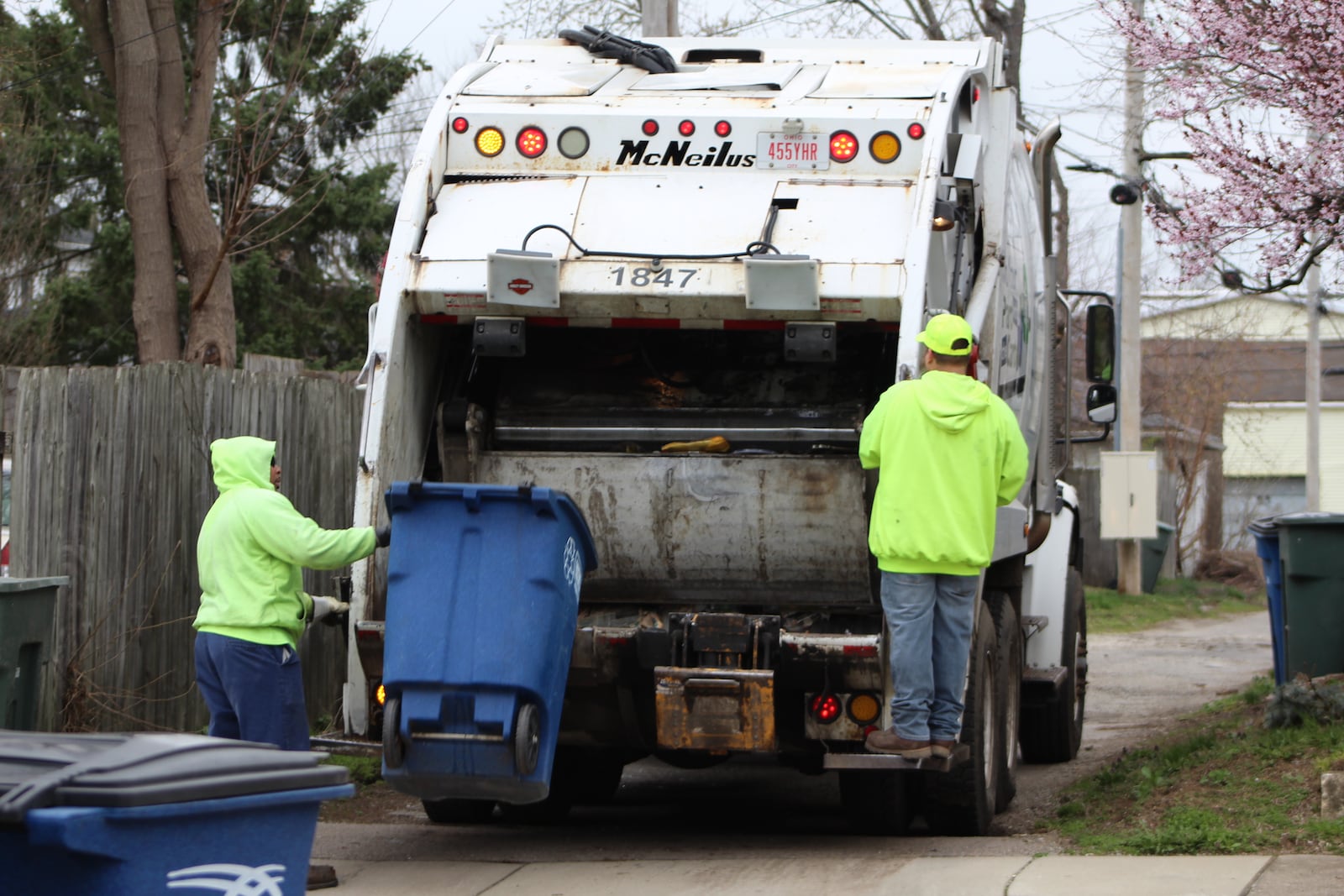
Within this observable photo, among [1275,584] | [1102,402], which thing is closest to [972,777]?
[1275,584]

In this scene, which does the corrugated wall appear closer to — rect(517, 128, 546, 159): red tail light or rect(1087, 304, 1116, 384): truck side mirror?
rect(1087, 304, 1116, 384): truck side mirror

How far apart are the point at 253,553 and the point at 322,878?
104 cm

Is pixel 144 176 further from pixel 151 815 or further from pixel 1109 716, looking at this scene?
pixel 151 815

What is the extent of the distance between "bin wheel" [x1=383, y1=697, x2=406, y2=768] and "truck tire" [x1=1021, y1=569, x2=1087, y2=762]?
3.83m

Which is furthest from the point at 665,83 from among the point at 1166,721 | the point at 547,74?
the point at 1166,721

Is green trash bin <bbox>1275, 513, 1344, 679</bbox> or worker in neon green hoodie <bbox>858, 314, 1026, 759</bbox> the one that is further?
green trash bin <bbox>1275, 513, 1344, 679</bbox>

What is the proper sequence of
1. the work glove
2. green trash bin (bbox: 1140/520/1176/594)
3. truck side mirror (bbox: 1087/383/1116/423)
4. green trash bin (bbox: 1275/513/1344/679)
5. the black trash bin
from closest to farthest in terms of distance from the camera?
1. the black trash bin
2. the work glove
3. green trash bin (bbox: 1275/513/1344/679)
4. truck side mirror (bbox: 1087/383/1116/423)
5. green trash bin (bbox: 1140/520/1176/594)

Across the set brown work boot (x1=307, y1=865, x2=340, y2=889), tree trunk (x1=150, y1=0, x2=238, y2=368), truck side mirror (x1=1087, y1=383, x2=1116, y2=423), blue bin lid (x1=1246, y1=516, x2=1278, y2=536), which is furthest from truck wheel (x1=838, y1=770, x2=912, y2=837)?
tree trunk (x1=150, y1=0, x2=238, y2=368)

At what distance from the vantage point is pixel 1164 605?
62.9 ft

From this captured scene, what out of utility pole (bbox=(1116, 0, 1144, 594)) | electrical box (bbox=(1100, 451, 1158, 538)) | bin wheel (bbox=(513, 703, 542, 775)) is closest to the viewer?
bin wheel (bbox=(513, 703, 542, 775))

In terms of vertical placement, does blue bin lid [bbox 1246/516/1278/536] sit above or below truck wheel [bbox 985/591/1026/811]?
above

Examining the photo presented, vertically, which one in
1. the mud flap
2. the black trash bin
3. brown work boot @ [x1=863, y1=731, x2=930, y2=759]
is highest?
the black trash bin

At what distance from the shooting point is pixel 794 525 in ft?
19.6

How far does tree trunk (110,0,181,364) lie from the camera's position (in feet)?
34.5
